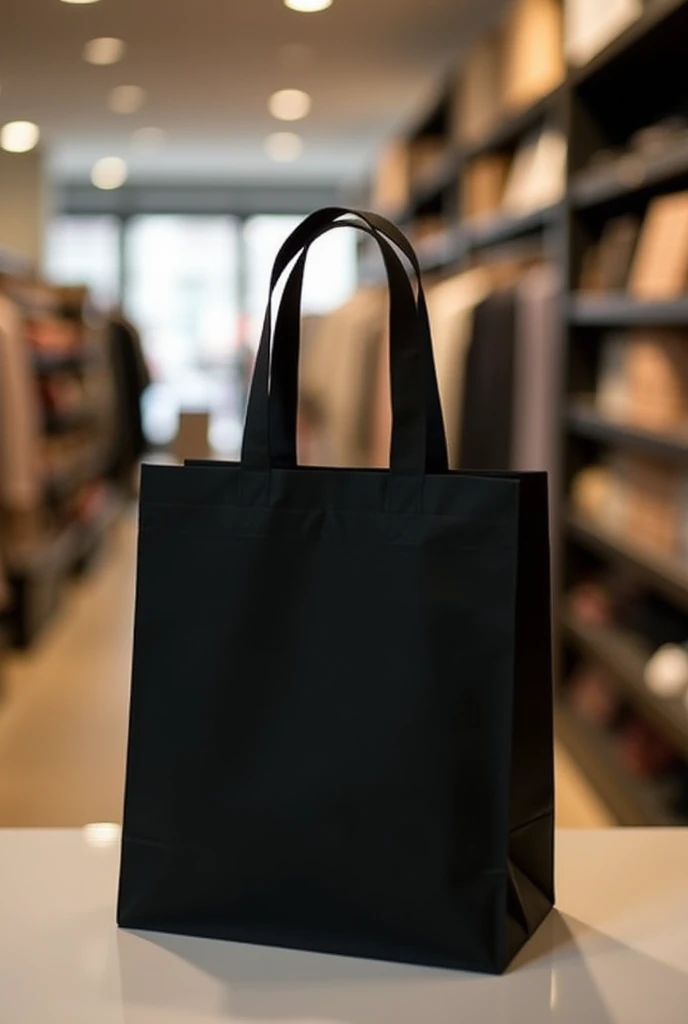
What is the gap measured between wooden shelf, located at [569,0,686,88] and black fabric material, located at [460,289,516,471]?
0.54m

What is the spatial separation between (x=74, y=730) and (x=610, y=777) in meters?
1.25

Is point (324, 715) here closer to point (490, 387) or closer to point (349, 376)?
point (490, 387)

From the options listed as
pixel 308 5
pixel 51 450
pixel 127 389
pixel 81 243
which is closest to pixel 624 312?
pixel 81 243

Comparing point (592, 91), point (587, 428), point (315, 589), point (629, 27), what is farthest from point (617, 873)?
point (592, 91)

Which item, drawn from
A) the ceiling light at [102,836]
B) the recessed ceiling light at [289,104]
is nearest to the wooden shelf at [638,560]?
the recessed ceiling light at [289,104]

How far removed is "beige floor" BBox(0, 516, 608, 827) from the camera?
72.6 inches

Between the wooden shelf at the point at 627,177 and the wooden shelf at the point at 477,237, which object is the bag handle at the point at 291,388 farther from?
the wooden shelf at the point at 477,237

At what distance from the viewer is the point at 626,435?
3.06 meters

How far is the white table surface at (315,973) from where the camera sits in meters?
0.82

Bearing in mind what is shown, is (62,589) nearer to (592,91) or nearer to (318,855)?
(592,91)

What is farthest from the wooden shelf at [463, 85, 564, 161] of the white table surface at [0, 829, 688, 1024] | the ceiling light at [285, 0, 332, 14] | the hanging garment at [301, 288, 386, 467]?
the white table surface at [0, 829, 688, 1024]

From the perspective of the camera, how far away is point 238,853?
2.99ft

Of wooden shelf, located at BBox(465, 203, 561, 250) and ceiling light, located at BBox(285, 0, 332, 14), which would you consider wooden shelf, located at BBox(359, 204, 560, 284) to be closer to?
wooden shelf, located at BBox(465, 203, 561, 250)

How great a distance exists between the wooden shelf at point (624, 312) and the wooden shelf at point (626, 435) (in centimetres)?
22
